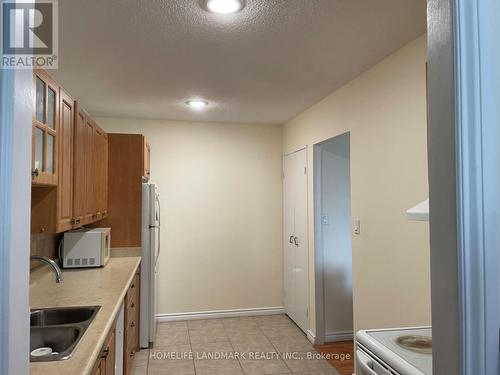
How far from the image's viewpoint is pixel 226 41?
2.33 meters

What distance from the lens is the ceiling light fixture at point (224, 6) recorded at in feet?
6.10

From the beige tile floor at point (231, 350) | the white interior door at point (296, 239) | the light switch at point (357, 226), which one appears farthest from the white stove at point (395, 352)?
the white interior door at point (296, 239)

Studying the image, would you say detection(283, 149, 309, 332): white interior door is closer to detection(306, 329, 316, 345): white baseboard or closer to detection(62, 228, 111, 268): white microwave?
detection(306, 329, 316, 345): white baseboard

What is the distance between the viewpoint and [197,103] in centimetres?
377

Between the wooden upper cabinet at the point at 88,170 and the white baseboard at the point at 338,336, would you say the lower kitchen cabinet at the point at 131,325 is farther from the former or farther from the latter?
the white baseboard at the point at 338,336

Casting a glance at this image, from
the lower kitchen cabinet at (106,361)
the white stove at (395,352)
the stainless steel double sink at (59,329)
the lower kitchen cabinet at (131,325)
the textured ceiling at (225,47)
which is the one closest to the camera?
the white stove at (395,352)

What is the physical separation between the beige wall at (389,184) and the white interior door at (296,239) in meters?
1.03

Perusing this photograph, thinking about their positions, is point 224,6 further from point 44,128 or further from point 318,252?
point 318,252

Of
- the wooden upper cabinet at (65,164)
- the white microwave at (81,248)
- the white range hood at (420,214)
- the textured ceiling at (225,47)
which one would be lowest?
the white microwave at (81,248)

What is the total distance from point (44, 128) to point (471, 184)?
199cm

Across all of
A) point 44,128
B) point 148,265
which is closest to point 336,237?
point 148,265

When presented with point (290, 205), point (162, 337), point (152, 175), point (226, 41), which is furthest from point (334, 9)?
point (162, 337)

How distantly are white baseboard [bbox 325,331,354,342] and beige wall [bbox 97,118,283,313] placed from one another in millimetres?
1094

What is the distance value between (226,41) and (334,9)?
715 mm
